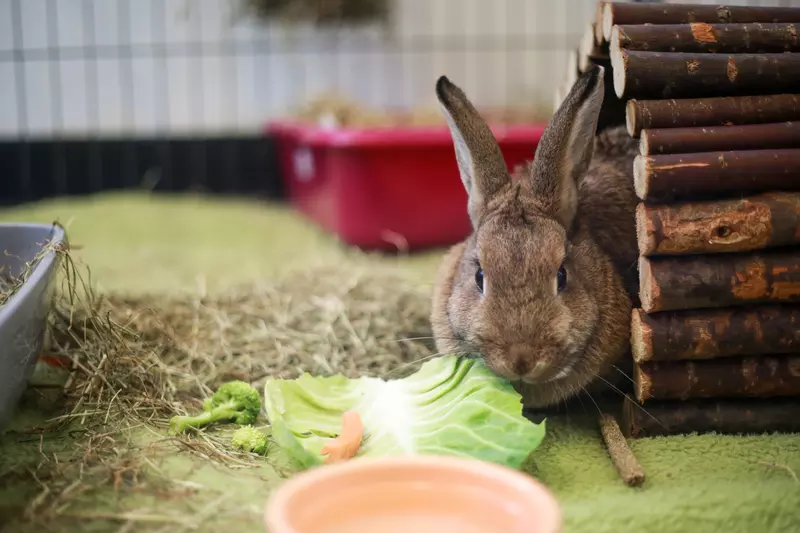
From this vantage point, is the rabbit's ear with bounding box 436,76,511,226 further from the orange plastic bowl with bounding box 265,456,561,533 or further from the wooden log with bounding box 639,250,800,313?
the orange plastic bowl with bounding box 265,456,561,533

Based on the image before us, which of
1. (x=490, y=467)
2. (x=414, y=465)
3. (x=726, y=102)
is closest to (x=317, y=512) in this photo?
(x=414, y=465)

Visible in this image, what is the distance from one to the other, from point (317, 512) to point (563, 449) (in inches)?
40.8

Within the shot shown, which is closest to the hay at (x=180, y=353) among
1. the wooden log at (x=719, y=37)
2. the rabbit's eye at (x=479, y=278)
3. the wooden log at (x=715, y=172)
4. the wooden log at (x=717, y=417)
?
the rabbit's eye at (x=479, y=278)

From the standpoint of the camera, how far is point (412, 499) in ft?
4.62

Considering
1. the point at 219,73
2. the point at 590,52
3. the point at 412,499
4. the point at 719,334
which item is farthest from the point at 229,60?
the point at 412,499

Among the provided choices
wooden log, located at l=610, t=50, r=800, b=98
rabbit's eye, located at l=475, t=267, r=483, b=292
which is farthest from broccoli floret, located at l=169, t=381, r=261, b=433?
wooden log, located at l=610, t=50, r=800, b=98

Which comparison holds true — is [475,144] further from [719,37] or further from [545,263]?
[719,37]

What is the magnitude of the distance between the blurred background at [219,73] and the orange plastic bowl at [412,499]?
4.47 metres

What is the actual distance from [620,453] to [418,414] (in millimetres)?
529

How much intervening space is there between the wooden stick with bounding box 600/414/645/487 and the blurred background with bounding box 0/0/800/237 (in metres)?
3.70

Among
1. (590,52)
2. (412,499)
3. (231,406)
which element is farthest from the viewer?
(590,52)

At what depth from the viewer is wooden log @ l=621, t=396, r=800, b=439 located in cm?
222

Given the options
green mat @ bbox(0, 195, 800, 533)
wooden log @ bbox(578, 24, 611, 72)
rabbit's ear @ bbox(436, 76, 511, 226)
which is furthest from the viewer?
wooden log @ bbox(578, 24, 611, 72)

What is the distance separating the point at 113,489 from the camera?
69.4 inches
